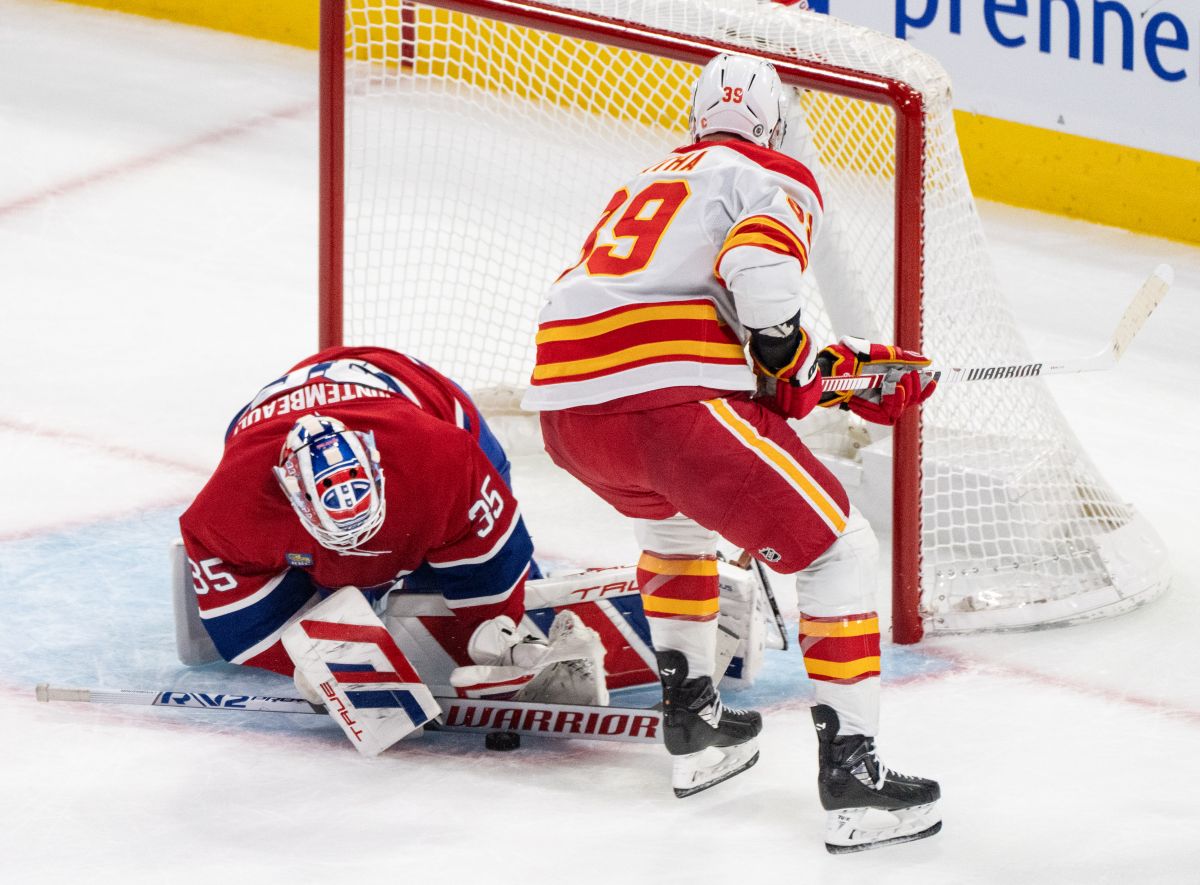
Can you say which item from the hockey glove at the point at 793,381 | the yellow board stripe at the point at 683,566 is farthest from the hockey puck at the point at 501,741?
the hockey glove at the point at 793,381

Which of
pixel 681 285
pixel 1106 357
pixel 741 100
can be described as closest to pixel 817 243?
pixel 1106 357

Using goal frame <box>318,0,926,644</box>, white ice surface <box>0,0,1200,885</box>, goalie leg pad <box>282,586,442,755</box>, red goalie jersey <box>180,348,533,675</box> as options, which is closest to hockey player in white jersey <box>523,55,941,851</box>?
white ice surface <box>0,0,1200,885</box>

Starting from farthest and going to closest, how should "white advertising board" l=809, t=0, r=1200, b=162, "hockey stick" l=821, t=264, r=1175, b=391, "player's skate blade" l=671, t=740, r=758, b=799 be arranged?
"white advertising board" l=809, t=0, r=1200, b=162 → "hockey stick" l=821, t=264, r=1175, b=391 → "player's skate blade" l=671, t=740, r=758, b=799

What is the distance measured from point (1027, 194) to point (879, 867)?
3.59 m

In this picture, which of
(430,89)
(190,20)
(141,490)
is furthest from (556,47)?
(190,20)

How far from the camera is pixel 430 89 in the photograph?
4.39m

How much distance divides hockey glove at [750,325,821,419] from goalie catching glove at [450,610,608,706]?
1.79 ft

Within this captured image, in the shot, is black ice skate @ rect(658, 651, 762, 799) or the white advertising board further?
the white advertising board

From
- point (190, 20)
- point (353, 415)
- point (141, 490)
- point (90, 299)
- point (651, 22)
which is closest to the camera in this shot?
point (353, 415)

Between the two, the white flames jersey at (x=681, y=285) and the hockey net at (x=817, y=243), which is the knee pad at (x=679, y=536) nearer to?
the white flames jersey at (x=681, y=285)

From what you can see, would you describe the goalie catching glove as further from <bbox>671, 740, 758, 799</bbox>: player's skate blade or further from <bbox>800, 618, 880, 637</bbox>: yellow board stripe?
<bbox>800, 618, 880, 637</bbox>: yellow board stripe

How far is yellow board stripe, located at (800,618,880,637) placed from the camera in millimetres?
2785

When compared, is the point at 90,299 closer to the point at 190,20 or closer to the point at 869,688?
the point at 190,20

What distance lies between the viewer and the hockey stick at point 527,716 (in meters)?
3.16
